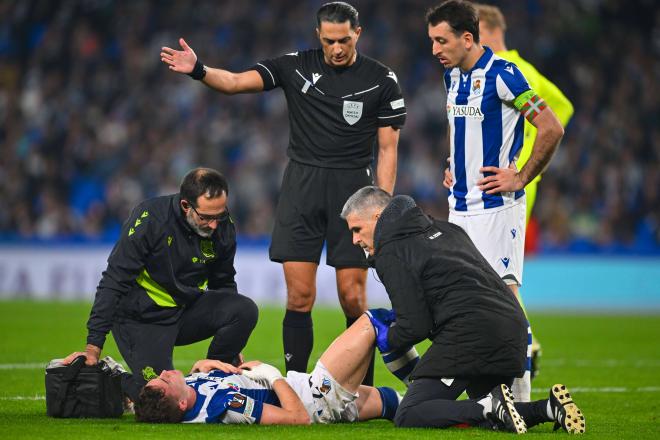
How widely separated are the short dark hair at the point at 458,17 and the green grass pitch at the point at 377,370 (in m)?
2.32

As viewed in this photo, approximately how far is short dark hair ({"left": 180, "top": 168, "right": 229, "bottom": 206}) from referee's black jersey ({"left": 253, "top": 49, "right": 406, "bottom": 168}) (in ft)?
3.04

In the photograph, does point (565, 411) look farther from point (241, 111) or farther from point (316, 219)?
point (241, 111)

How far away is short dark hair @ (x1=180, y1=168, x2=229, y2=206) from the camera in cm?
639

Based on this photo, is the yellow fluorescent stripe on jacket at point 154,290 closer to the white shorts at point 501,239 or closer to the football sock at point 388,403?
the football sock at point 388,403

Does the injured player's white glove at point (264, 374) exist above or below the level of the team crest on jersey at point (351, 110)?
below

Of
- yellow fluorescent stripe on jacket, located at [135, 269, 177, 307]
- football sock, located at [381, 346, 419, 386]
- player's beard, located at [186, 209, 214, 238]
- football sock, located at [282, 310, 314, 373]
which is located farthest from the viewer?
football sock, located at [282, 310, 314, 373]

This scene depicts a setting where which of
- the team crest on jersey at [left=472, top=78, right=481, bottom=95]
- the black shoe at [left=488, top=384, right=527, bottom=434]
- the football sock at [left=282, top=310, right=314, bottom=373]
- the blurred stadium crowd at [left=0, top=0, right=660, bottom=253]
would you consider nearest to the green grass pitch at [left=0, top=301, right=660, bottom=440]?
the black shoe at [left=488, top=384, right=527, bottom=434]

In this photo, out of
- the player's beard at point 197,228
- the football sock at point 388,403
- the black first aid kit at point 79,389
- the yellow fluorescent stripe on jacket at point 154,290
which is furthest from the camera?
the yellow fluorescent stripe on jacket at point 154,290

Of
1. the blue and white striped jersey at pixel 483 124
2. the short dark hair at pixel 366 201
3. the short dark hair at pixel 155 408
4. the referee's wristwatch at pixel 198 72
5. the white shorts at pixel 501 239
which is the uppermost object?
the referee's wristwatch at pixel 198 72

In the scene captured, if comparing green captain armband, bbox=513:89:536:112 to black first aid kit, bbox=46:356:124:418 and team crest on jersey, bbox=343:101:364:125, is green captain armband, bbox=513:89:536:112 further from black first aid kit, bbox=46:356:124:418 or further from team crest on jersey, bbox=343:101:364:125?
black first aid kit, bbox=46:356:124:418

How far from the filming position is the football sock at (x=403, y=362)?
6.03m

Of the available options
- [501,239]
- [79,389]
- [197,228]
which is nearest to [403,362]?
[501,239]

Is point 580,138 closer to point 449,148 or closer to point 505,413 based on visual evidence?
point 449,148

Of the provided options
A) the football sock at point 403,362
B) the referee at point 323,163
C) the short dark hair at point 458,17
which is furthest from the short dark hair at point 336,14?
the football sock at point 403,362
